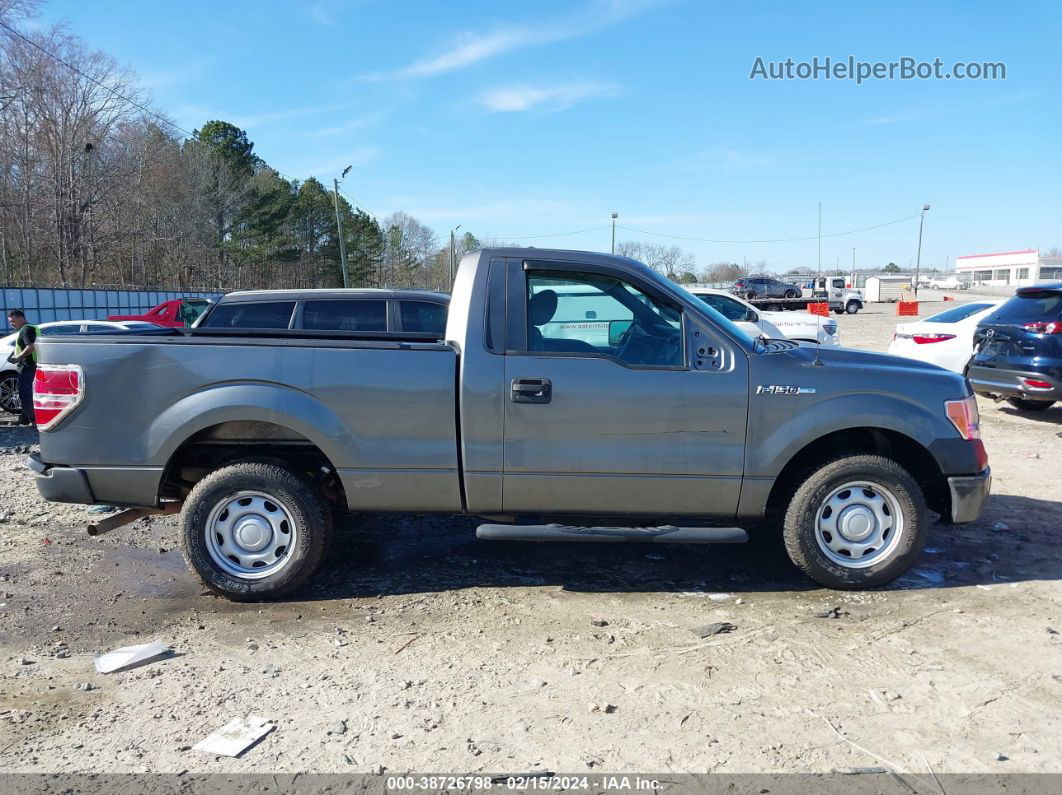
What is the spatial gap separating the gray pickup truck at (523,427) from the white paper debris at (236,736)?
A: 1.31m

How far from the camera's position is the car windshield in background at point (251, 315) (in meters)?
8.56

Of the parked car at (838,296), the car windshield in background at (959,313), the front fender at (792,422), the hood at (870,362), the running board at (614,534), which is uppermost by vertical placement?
the parked car at (838,296)

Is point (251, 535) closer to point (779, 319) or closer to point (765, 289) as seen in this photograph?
point (779, 319)

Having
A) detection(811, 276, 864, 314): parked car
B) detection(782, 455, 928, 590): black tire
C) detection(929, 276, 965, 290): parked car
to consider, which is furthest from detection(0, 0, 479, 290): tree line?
detection(929, 276, 965, 290): parked car

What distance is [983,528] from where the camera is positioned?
19.6 feet

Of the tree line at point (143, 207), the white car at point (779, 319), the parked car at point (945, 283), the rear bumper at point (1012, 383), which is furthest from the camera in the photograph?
the parked car at point (945, 283)

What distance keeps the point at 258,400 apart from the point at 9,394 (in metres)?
8.74

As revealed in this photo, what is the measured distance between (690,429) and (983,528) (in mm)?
3187

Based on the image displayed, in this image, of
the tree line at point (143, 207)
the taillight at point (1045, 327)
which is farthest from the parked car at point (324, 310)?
the tree line at point (143, 207)

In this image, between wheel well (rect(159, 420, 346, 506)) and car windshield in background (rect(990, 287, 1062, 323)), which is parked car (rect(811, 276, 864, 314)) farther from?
wheel well (rect(159, 420, 346, 506))

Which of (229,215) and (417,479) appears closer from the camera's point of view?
(417,479)

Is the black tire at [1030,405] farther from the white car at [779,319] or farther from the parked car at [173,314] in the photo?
the parked car at [173,314]

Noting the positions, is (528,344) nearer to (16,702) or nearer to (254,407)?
(254,407)

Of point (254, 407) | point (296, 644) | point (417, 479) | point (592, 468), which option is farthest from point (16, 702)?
point (592, 468)
